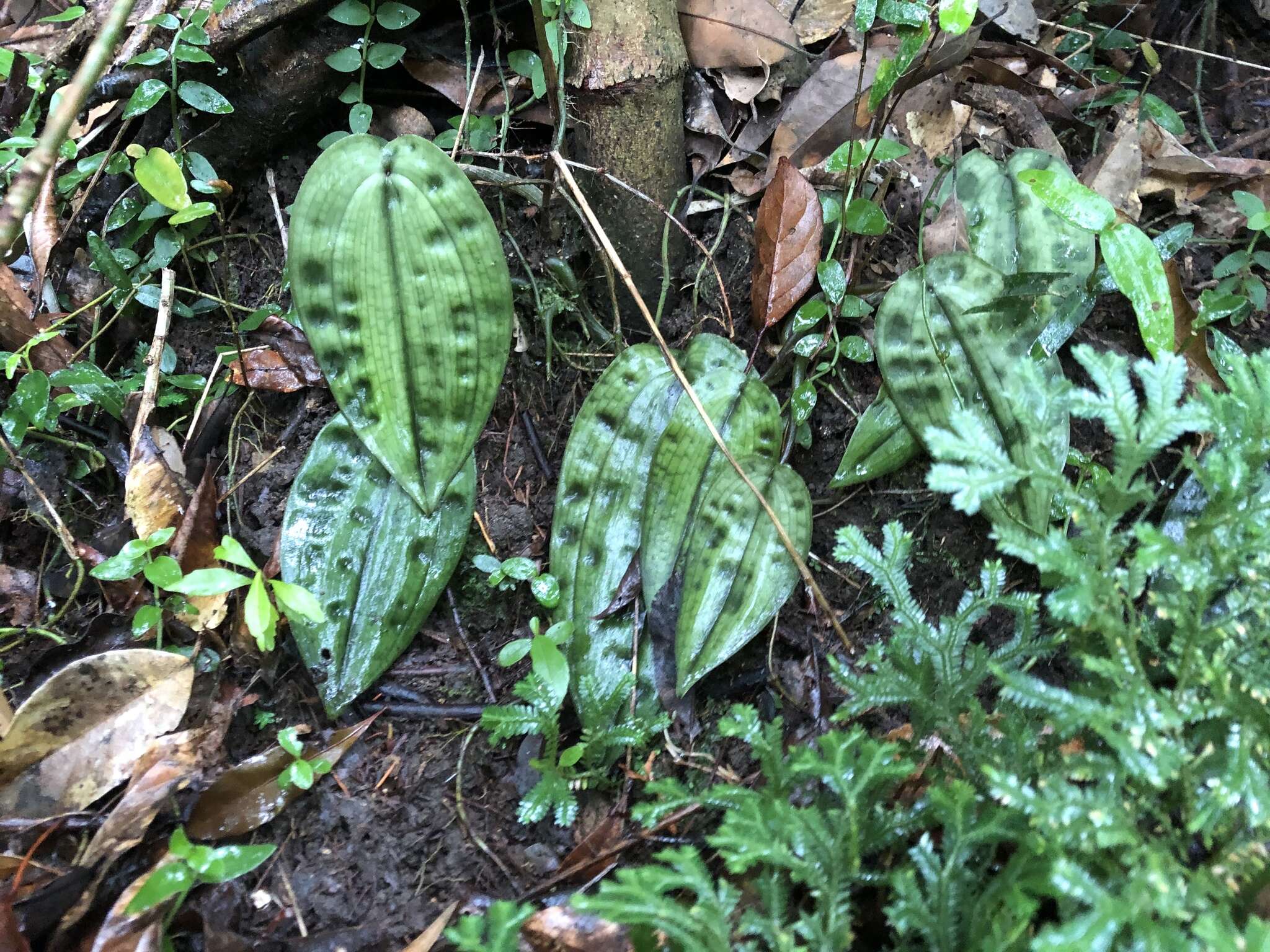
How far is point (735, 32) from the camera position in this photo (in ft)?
5.30

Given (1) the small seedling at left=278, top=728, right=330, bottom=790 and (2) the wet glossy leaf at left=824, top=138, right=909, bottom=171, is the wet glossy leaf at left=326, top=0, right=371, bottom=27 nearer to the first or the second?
(2) the wet glossy leaf at left=824, top=138, right=909, bottom=171

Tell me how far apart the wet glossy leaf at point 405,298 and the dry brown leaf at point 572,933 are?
1.89ft

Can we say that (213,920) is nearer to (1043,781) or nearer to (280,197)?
(1043,781)

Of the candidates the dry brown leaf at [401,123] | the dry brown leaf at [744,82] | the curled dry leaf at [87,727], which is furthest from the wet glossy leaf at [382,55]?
the curled dry leaf at [87,727]

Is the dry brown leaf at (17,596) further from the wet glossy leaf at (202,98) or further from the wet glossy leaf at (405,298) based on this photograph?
the wet glossy leaf at (202,98)

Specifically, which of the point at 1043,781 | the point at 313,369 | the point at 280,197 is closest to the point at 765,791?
the point at 1043,781

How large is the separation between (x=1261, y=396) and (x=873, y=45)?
1.07 m

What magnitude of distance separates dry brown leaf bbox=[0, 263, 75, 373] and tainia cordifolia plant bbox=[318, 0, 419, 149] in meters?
0.59

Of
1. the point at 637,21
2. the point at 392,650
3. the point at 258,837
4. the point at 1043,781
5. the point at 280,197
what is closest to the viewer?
the point at 1043,781

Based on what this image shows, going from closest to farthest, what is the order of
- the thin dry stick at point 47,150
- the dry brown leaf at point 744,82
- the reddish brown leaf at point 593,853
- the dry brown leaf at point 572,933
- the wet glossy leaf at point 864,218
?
the thin dry stick at point 47,150 < the dry brown leaf at point 572,933 < the reddish brown leaf at point 593,853 < the wet glossy leaf at point 864,218 < the dry brown leaf at point 744,82

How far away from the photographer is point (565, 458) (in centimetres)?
129

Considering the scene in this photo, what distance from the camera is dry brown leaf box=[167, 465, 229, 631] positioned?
1.23 meters

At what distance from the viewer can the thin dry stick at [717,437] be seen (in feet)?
3.87

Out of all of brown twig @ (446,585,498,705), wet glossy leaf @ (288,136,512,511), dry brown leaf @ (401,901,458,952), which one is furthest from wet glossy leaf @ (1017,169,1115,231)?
dry brown leaf @ (401,901,458,952)
